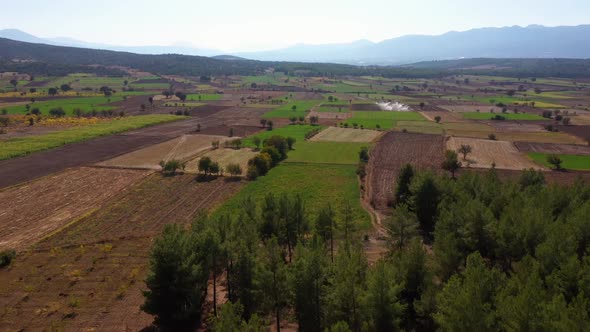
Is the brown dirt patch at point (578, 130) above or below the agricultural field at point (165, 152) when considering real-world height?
above

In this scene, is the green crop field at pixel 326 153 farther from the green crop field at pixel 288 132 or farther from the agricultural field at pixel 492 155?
the agricultural field at pixel 492 155

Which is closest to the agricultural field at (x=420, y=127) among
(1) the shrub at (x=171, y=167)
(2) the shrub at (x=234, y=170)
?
(2) the shrub at (x=234, y=170)

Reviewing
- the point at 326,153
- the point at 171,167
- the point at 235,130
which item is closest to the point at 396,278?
the point at 171,167

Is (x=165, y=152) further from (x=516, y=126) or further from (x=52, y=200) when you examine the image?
(x=516, y=126)

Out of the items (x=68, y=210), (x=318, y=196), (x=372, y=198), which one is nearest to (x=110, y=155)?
(x=68, y=210)

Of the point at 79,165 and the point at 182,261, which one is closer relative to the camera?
the point at 182,261

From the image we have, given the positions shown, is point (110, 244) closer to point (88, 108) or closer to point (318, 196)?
point (318, 196)
